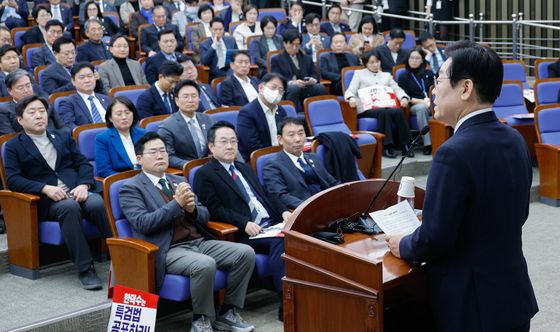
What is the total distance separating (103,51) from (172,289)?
13.1ft

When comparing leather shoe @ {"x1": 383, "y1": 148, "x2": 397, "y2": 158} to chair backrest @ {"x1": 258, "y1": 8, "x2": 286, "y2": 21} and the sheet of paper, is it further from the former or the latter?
chair backrest @ {"x1": 258, "y1": 8, "x2": 286, "y2": 21}

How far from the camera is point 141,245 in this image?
3252 mm

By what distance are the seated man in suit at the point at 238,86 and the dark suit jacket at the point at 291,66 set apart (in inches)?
31.6

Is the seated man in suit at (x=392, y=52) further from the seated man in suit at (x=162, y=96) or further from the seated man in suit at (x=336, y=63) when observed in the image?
the seated man in suit at (x=162, y=96)

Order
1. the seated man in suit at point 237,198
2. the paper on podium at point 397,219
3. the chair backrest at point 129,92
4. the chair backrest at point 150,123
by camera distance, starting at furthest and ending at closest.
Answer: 1. the chair backrest at point 129,92
2. the chair backrest at point 150,123
3. the seated man in suit at point 237,198
4. the paper on podium at point 397,219

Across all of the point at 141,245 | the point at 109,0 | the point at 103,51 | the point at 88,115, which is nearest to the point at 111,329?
the point at 141,245

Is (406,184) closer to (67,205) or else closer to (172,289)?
(172,289)

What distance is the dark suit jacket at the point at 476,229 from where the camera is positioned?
1.75 metres

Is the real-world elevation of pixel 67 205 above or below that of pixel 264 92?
below

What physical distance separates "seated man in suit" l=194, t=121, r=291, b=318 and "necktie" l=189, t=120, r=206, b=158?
0.75m

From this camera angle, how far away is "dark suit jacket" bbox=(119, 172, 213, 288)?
333cm

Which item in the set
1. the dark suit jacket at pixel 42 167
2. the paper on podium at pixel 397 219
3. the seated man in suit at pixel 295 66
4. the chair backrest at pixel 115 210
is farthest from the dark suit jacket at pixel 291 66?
the paper on podium at pixel 397 219

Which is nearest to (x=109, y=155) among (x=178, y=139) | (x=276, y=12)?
(x=178, y=139)

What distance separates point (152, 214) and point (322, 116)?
234 centimetres
